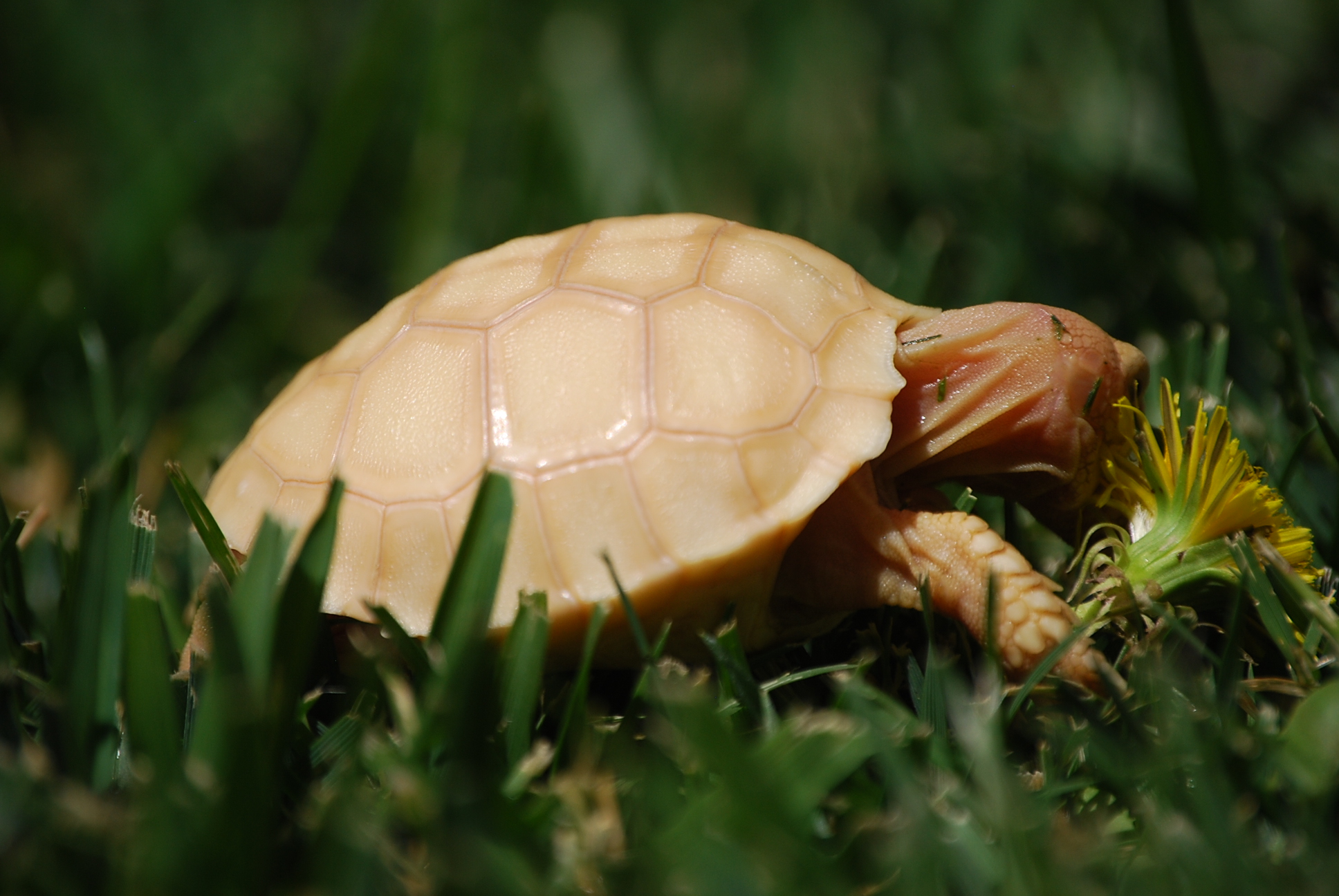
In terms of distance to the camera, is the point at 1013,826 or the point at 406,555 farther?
the point at 406,555

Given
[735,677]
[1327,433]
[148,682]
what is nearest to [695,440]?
[735,677]

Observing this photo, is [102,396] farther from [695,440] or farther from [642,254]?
[695,440]

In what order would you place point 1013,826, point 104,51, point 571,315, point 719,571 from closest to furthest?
point 1013,826 < point 719,571 < point 571,315 < point 104,51

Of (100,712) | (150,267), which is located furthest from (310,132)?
(100,712)

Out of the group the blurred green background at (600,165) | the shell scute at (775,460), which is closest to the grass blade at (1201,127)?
the blurred green background at (600,165)

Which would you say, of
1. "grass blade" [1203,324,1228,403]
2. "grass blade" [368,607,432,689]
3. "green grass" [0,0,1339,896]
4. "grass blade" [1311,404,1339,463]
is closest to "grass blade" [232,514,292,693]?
"green grass" [0,0,1339,896]

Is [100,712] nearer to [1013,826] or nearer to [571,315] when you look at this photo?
[571,315]
